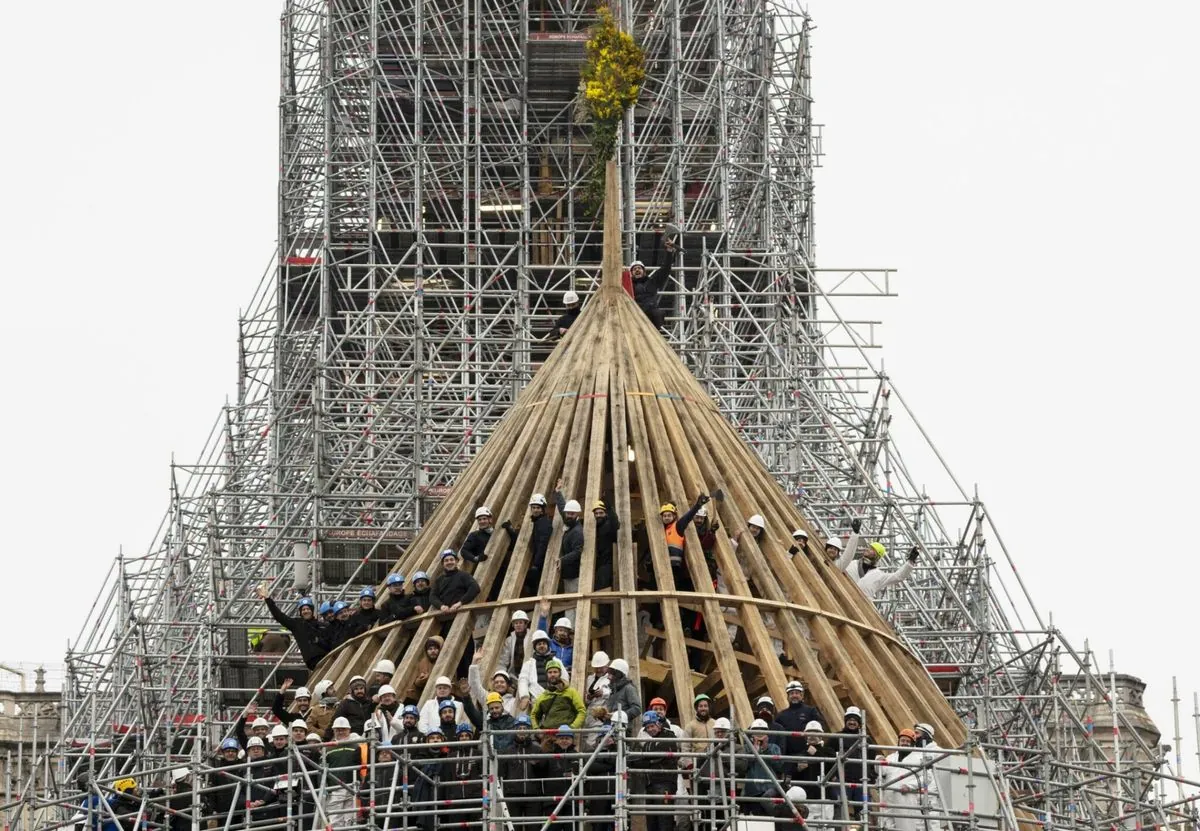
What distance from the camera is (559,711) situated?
4441 cm

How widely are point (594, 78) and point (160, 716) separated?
14121 mm

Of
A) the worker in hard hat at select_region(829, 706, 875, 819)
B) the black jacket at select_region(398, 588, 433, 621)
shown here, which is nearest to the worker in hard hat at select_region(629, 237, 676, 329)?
the black jacket at select_region(398, 588, 433, 621)

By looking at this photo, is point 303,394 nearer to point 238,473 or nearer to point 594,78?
point 238,473

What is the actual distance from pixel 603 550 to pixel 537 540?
1.02 meters

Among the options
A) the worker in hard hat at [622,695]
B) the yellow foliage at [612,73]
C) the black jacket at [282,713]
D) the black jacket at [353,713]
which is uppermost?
the yellow foliage at [612,73]

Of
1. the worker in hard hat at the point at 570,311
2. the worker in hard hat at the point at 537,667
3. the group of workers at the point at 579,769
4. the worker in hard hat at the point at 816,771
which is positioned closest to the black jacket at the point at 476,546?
the worker in hard hat at the point at 537,667

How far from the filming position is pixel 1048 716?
208ft

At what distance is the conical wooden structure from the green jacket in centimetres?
256

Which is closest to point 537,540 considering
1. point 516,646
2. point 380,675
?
point 516,646

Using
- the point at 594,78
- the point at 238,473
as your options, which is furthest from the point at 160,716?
the point at 594,78

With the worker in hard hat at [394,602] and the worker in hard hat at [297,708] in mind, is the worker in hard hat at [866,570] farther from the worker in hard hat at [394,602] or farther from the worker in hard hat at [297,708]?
the worker in hard hat at [297,708]

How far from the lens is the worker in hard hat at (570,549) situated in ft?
161

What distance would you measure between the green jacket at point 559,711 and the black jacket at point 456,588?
4812 mm

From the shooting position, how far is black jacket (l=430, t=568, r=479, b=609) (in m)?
49.1
